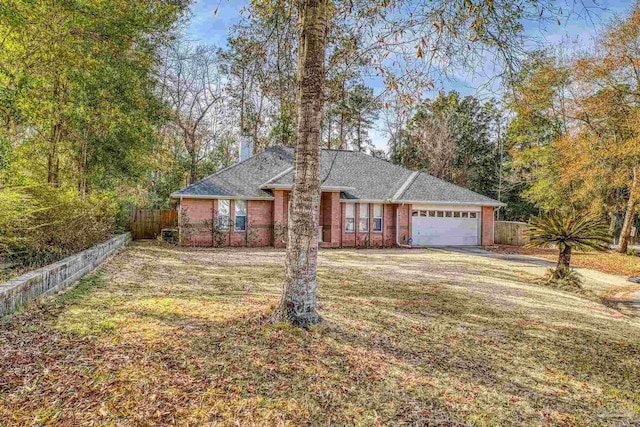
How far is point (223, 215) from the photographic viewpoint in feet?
60.4

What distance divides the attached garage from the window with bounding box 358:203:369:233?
8.15 feet

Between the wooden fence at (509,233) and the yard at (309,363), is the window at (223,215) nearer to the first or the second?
the yard at (309,363)

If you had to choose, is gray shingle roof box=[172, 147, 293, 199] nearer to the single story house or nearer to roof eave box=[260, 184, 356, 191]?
the single story house

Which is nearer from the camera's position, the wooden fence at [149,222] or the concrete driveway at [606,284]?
the concrete driveway at [606,284]

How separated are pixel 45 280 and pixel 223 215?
41.0 feet

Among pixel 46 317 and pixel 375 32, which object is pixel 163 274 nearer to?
pixel 46 317

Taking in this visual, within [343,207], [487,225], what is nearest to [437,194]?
[487,225]

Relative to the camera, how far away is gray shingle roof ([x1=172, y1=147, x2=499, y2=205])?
18.6 meters

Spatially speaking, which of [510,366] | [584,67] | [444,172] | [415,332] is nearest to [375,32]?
[415,332]

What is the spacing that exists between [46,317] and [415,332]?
4524mm

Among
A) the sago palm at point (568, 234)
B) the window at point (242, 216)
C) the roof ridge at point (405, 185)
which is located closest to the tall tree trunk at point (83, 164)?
the window at point (242, 216)

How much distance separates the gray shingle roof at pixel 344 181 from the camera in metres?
18.6

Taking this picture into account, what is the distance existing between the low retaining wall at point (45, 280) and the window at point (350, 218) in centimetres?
1238

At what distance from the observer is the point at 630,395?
12.6ft
